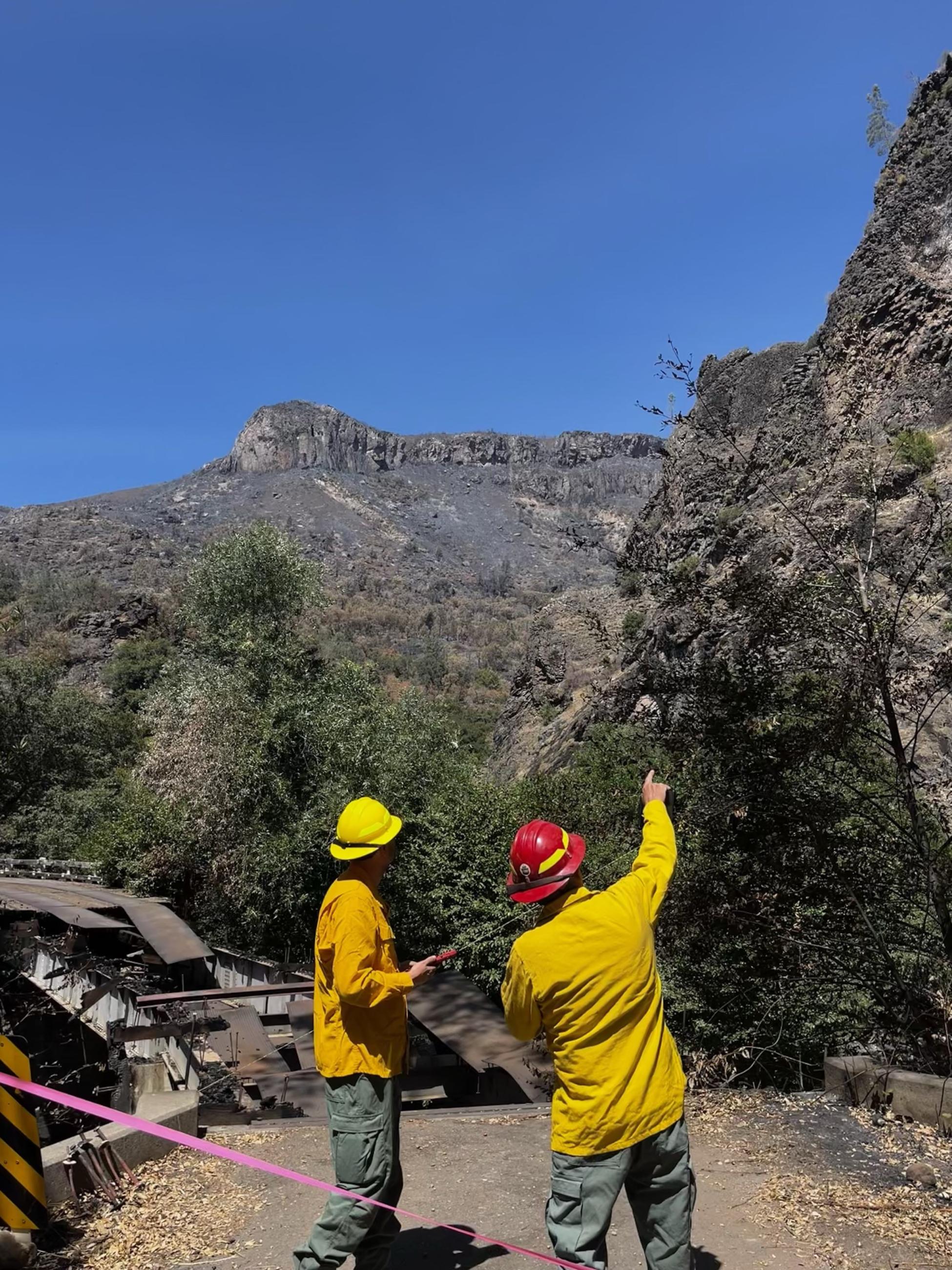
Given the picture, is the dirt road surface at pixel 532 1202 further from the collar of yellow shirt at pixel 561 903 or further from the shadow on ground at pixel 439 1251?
the collar of yellow shirt at pixel 561 903

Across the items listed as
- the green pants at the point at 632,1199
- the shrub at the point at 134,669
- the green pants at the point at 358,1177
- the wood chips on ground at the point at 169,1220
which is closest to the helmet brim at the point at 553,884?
the green pants at the point at 632,1199

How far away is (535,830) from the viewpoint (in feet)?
9.50

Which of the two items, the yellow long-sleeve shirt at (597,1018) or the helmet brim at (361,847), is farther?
the helmet brim at (361,847)

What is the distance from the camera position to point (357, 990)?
10.2 ft

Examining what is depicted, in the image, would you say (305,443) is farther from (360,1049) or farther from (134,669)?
(360,1049)

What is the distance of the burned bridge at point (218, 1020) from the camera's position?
26.6 ft

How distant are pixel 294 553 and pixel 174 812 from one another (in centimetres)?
863

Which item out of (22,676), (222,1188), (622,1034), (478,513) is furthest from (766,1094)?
(478,513)

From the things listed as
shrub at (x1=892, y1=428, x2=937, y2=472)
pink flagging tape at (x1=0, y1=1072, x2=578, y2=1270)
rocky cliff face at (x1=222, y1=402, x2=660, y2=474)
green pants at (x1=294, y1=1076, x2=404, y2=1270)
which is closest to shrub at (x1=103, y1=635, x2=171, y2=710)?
shrub at (x1=892, y1=428, x2=937, y2=472)

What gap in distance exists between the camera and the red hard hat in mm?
2840

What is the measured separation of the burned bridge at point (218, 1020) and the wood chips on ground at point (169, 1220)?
120 centimetres

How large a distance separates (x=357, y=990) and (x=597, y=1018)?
0.89 metres

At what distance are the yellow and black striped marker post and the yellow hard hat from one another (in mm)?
1937

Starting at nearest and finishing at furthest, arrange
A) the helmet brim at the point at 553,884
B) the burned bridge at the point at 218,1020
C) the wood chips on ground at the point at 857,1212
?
1. the helmet brim at the point at 553,884
2. the wood chips on ground at the point at 857,1212
3. the burned bridge at the point at 218,1020
